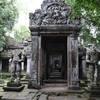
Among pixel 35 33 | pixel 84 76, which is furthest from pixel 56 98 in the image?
pixel 84 76

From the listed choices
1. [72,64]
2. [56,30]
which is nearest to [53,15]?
[56,30]

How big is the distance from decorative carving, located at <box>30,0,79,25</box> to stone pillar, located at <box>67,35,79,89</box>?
105 centimetres

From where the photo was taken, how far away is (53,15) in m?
11.0

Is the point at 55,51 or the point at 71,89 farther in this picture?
the point at 55,51

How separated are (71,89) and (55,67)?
1002 cm

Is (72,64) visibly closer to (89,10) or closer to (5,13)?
(89,10)

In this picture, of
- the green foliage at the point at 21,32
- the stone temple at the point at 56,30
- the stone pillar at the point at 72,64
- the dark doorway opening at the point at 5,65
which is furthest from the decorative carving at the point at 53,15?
the green foliage at the point at 21,32

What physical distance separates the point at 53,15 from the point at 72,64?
3072 millimetres

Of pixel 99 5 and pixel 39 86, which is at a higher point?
pixel 99 5

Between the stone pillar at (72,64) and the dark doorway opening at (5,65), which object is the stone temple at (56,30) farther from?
the dark doorway opening at (5,65)

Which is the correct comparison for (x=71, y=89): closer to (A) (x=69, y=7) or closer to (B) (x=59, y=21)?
(B) (x=59, y=21)

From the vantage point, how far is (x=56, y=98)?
29.6 feet

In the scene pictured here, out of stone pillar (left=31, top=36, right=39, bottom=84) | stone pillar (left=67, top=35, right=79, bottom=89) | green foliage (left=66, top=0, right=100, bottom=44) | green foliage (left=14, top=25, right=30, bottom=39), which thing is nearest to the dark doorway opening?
green foliage (left=14, top=25, right=30, bottom=39)

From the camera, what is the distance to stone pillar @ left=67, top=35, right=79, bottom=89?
10680 mm
